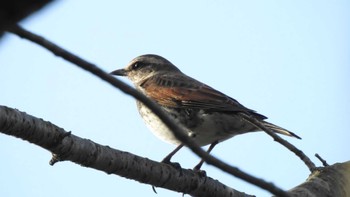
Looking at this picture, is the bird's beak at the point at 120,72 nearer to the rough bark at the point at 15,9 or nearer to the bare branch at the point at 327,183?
the bare branch at the point at 327,183

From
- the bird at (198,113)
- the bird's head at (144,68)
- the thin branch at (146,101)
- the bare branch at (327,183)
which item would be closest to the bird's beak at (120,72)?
the bird's head at (144,68)

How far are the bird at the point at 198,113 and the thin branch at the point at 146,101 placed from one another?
4469mm

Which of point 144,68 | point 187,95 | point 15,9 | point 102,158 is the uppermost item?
point 144,68

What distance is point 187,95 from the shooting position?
8336 millimetres

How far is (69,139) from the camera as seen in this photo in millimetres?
3936

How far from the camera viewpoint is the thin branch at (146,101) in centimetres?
149

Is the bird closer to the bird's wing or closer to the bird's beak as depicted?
the bird's wing

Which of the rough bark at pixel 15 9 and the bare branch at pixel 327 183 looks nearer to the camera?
the rough bark at pixel 15 9

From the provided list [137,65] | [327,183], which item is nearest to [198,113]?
[327,183]

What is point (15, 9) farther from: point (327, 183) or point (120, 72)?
point (120, 72)

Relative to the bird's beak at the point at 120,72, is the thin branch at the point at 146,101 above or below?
below

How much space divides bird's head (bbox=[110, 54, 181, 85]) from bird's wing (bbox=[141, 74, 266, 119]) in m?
1.01

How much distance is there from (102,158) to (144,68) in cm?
678

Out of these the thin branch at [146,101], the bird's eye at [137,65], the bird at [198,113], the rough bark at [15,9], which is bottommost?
the rough bark at [15,9]
